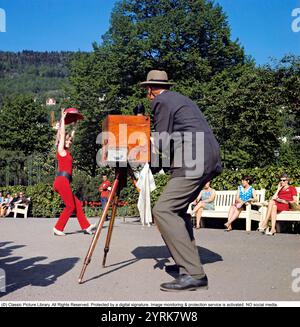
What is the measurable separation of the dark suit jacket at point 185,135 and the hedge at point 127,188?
27.7 feet

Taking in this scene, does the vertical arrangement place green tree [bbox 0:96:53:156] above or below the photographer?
above

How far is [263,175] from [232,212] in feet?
6.60

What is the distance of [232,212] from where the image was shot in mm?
12648

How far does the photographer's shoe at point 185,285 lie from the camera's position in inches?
206

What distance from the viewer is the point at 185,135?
5438 millimetres

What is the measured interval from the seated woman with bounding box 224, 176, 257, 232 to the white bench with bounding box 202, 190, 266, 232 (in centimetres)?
18

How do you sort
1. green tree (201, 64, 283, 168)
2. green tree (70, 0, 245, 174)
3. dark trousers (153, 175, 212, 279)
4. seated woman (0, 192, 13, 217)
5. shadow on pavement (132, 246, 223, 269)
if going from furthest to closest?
1. green tree (70, 0, 245, 174)
2. green tree (201, 64, 283, 168)
3. seated woman (0, 192, 13, 217)
4. shadow on pavement (132, 246, 223, 269)
5. dark trousers (153, 175, 212, 279)

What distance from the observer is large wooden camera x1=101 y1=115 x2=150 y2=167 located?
605cm

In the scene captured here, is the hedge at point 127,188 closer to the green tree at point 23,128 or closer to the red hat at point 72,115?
the red hat at point 72,115

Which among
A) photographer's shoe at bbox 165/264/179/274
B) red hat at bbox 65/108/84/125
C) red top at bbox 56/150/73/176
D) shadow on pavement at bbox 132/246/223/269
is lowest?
shadow on pavement at bbox 132/246/223/269

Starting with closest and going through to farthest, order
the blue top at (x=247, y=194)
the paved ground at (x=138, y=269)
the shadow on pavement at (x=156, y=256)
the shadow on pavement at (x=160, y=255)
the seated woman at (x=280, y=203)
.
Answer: the paved ground at (x=138, y=269)
the shadow on pavement at (x=156, y=256)
the shadow on pavement at (x=160, y=255)
the seated woman at (x=280, y=203)
the blue top at (x=247, y=194)
